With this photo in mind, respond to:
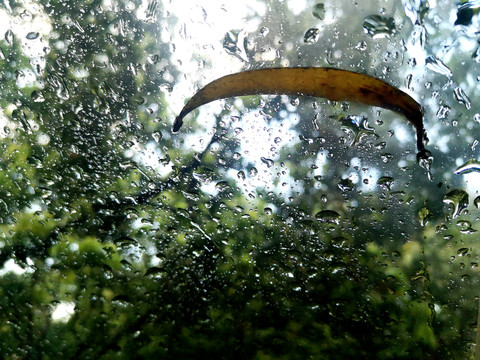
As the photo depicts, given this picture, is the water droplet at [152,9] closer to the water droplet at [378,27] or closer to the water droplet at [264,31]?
the water droplet at [264,31]

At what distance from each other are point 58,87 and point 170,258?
1.63ft

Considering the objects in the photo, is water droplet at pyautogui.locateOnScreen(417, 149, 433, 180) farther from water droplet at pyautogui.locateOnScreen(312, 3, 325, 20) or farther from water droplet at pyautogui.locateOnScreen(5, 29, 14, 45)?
water droplet at pyautogui.locateOnScreen(5, 29, 14, 45)

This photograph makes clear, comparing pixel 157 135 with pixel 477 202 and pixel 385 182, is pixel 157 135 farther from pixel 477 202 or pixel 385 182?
pixel 477 202

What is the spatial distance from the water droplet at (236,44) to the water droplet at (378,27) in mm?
252

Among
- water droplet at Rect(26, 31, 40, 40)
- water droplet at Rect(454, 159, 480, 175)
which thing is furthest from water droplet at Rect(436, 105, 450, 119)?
water droplet at Rect(26, 31, 40, 40)

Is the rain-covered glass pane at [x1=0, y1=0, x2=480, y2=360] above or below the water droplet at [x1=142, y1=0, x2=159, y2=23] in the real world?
below

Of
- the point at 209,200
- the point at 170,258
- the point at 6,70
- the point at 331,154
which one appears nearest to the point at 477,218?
the point at 331,154

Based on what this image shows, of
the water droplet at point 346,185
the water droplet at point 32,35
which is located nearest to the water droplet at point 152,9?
the water droplet at point 32,35

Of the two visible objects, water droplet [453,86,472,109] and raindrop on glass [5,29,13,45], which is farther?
raindrop on glass [5,29,13,45]

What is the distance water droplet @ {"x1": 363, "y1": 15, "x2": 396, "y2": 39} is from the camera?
55cm

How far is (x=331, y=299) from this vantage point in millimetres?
645

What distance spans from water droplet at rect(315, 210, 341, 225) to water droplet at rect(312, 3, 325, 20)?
0.42m

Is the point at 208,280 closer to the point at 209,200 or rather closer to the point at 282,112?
→ the point at 209,200

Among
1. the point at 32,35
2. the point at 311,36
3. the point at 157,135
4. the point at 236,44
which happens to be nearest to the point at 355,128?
the point at 311,36
